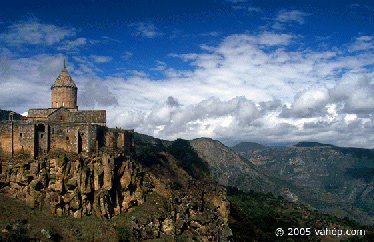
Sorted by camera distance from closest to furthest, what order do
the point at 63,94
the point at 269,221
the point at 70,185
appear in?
the point at 70,185 < the point at 63,94 < the point at 269,221

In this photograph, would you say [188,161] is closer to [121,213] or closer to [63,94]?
[63,94]

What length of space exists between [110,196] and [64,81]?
70.8ft

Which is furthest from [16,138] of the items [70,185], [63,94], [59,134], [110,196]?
[110,196]

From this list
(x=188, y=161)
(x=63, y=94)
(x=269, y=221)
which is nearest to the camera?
(x=63, y=94)

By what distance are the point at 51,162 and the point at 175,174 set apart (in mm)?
32511

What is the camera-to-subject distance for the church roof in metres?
50.1

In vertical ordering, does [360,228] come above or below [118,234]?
below

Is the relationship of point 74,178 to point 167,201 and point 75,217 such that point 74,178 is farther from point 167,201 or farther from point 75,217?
point 167,201

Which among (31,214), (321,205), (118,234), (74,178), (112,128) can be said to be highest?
(112,128)

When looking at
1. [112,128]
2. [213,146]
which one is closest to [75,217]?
[112,128]

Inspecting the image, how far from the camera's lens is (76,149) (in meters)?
40.3

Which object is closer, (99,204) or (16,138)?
(99,204)

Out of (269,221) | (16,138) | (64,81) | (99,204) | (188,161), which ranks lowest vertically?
(269,221)

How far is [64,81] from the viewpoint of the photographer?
50281 mm
